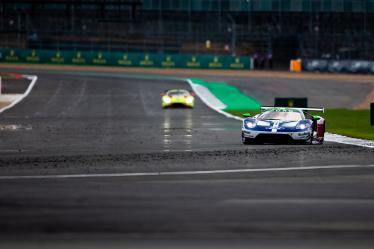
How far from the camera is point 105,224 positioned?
11672mm

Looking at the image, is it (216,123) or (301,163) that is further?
(216,123)

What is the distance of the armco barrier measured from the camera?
10600cm

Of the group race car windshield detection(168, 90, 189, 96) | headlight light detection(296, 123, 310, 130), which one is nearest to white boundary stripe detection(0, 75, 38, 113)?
race car windshield detection(168, 90, 189, 96)

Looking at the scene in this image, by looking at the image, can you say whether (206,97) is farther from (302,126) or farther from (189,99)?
(302,126)

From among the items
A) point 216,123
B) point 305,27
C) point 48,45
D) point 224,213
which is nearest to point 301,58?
point 305,27

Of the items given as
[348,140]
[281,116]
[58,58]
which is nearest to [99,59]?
[58,58]

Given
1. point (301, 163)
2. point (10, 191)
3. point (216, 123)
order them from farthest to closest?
point (216, 123), point (301, 163), point (10, 191)

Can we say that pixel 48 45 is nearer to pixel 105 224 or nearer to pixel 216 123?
pixel 216 123

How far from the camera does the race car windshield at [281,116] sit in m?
27.3

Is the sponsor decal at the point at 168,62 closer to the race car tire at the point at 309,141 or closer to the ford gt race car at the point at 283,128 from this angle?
the ford gt race car at the point at 283,128

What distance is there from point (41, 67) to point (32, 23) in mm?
10484

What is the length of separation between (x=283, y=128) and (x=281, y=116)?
63cm

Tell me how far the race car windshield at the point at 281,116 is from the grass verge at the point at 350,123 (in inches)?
145

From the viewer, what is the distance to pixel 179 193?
15195 mm
